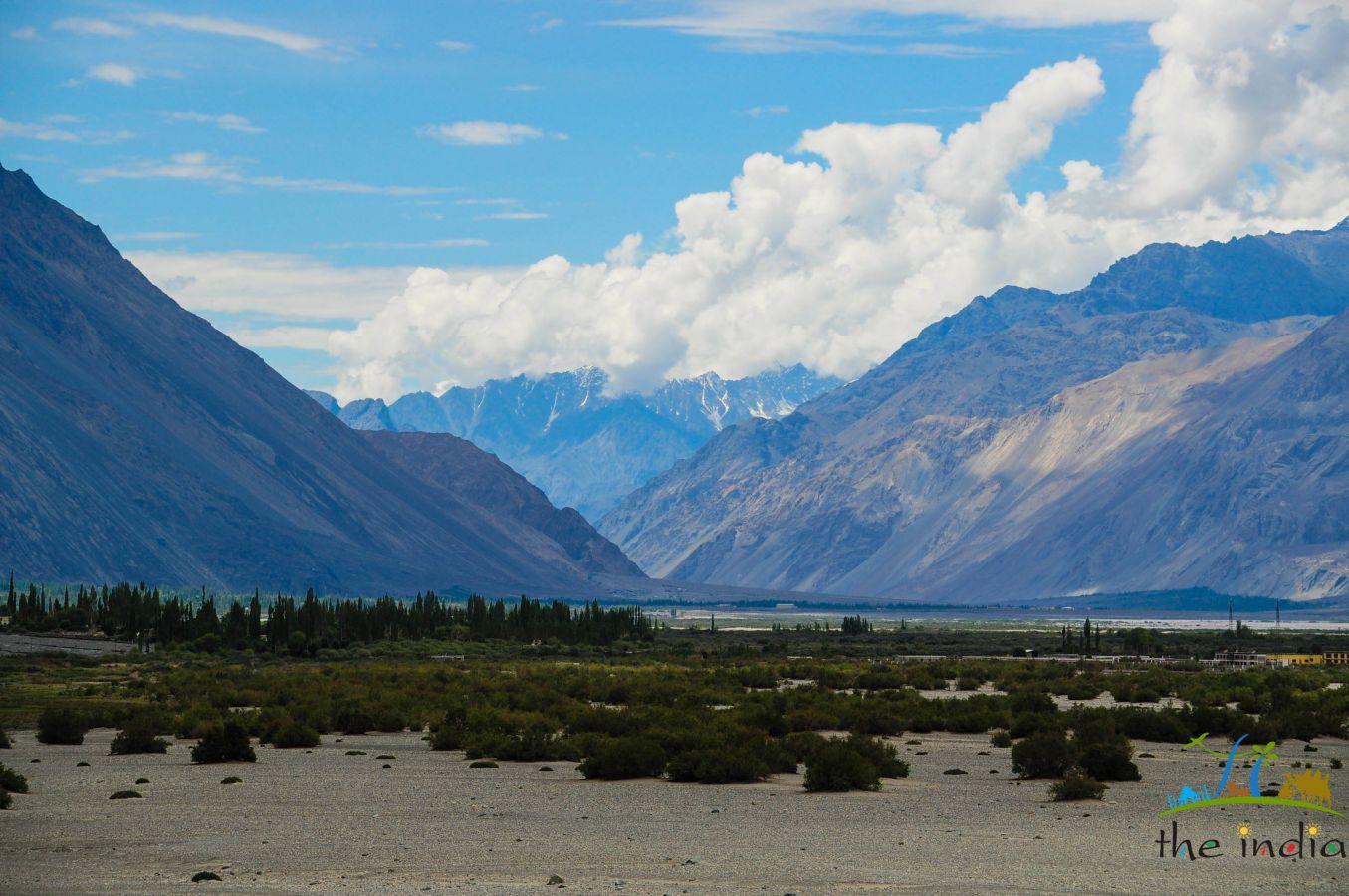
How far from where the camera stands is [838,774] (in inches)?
1433

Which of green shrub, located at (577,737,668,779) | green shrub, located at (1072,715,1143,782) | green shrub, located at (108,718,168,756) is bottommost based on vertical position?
green shrub, located at (108,718,168,756)

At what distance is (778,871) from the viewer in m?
26.8

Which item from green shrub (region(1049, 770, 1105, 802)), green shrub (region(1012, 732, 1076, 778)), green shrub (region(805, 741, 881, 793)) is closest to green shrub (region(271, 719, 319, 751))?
green shrub (region(805, 741, 881, 793))

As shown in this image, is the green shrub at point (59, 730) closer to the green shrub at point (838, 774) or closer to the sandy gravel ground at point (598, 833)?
the sandy gravel ground at point (598, 833)

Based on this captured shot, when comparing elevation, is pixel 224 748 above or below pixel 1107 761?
below

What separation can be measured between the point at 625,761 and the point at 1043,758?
9.21m

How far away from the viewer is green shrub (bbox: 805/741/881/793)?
119 feet

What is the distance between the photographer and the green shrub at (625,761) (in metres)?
38.9

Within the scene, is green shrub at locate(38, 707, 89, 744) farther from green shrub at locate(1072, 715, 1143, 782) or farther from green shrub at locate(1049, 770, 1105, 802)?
green shrub at locate(1049, 770, 1105, 802)

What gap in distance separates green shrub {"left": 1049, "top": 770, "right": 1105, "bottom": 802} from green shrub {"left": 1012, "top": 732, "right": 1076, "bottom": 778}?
369cm

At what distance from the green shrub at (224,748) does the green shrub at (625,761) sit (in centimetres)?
872

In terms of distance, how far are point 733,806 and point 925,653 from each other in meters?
94.1

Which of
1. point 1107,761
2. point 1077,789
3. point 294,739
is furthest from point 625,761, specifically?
point 294,739

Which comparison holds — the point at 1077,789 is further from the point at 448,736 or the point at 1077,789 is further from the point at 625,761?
the point at 448,736
